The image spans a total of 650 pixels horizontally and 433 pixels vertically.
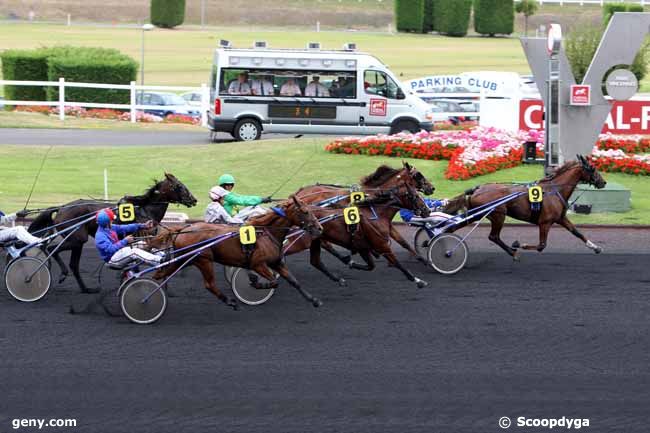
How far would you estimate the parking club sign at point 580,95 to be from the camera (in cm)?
1745

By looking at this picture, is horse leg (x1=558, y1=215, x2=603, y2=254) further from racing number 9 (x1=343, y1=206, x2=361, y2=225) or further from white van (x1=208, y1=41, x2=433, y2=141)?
white van (x1=208, y1=41, x2=433, y2=141)

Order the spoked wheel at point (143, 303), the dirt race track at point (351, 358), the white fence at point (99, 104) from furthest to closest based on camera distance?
the white fence at point (99, 104), the spoked wheel at point (143, 303), the dirt race track at point (351, 358)

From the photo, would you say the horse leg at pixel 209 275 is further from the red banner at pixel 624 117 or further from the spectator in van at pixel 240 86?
the spectator in van at pixel 240 86

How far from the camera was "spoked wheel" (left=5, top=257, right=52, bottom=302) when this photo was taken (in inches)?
449

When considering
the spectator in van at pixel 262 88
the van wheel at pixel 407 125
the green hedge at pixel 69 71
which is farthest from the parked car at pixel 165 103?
the van wheel at pixel 407 125

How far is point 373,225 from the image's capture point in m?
12.3

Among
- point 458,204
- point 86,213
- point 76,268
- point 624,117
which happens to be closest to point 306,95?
point 624,117

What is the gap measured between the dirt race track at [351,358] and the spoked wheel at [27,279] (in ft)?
0.40

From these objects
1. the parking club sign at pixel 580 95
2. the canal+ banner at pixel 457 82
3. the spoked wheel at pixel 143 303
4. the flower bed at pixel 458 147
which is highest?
the canal+ banner at pixel 457 82

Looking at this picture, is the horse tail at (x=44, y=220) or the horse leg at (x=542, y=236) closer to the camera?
the horse tail at (x=44, y=220)

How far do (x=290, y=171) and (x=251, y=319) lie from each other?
9.69 metres

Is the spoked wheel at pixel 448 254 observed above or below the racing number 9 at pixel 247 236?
below

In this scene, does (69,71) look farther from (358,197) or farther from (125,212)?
(125,212)

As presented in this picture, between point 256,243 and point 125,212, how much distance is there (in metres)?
1.63
